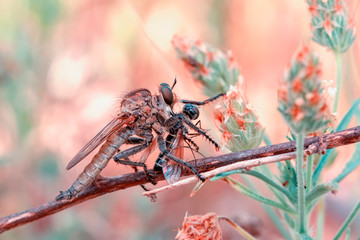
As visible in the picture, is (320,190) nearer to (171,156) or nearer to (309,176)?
(309,176)

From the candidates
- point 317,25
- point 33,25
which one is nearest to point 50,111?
point 33,25

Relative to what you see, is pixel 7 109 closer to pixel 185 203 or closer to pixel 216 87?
pixel 185 203

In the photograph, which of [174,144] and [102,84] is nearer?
[174,144]

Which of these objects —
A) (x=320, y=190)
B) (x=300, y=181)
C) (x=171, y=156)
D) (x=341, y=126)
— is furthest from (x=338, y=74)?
(x=171, y=156)

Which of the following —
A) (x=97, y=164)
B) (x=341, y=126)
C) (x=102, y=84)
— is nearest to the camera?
(x=341, y=126)

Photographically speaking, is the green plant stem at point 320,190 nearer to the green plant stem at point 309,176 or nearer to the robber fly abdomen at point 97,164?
the green plant stem at point 309,176

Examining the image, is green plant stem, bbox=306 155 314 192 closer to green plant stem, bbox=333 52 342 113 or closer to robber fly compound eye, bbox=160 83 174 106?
green plant stem, bbox=333 52 342 113

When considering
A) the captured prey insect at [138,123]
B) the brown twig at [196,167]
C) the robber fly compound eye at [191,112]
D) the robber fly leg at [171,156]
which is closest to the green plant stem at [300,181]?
the brown twig at [196,167]
